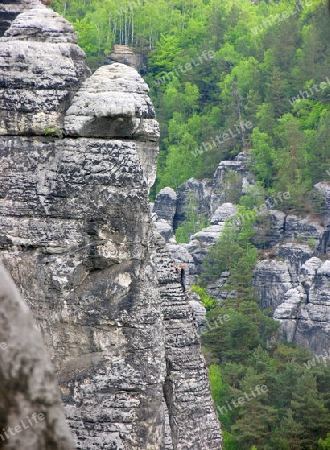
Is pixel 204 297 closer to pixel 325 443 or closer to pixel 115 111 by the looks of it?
pixel 325 443

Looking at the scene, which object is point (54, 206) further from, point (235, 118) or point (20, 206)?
point (235, 118)

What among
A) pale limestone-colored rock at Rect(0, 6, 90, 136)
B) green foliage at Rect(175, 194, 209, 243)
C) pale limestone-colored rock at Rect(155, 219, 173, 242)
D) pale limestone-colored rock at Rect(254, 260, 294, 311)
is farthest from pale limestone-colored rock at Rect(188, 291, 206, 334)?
green foliage at Rect(175, 194, 209, 243)

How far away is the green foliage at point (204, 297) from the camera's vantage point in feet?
169

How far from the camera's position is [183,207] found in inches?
2842

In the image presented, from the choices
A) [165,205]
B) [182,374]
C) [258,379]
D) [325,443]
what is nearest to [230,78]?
[165,205]

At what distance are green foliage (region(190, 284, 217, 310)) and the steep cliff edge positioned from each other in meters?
38.9

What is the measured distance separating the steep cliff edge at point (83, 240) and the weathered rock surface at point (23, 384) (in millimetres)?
9588

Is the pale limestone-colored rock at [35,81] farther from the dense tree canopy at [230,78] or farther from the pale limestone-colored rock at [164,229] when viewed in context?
the dense tree canopy at [230,78]

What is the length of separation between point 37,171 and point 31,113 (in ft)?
2.34

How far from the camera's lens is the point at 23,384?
1.78 metres

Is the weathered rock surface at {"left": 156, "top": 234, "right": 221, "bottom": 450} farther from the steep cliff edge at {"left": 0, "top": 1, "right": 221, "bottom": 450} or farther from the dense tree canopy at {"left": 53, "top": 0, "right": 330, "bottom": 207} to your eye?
the dense tree canopy at {"left": 53, "top": 0, "right": 330, "bottom": 207}

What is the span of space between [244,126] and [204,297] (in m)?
24.7

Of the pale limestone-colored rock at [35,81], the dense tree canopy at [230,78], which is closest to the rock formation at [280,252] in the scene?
the dense tree canopy at [230,78]

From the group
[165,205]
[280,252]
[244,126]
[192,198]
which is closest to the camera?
[280,252]
